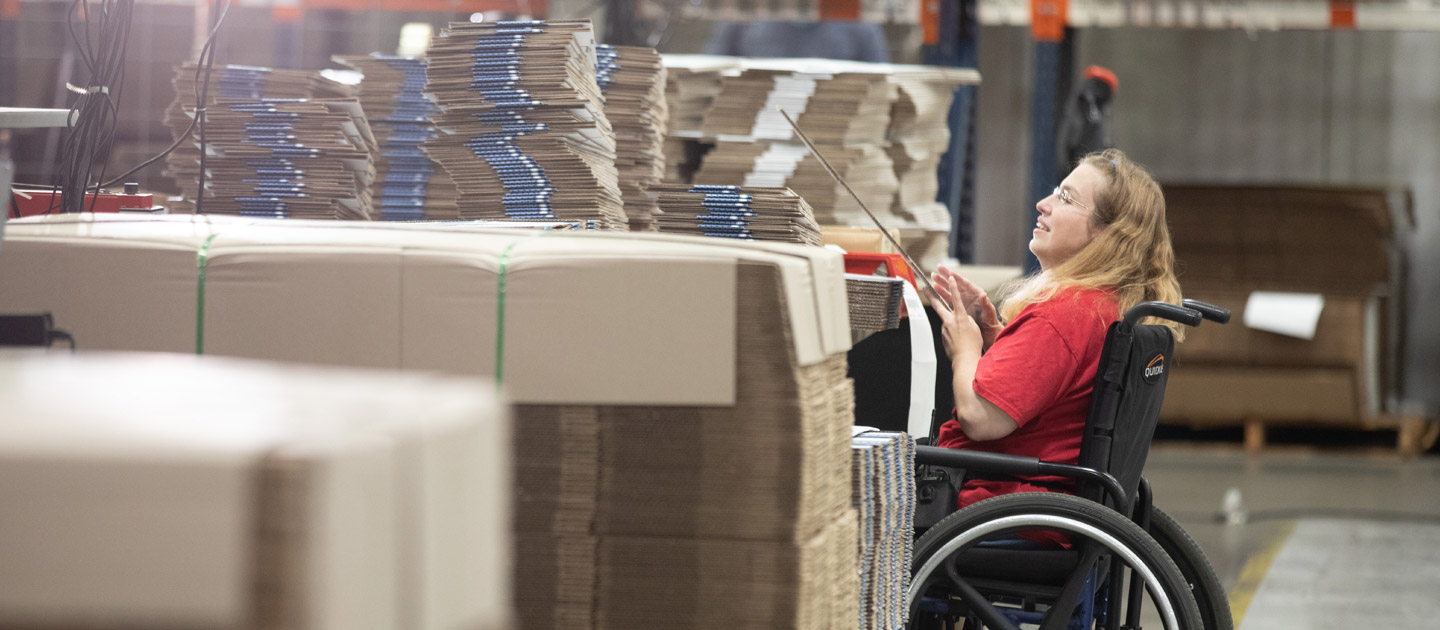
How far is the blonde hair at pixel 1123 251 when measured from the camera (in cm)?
370

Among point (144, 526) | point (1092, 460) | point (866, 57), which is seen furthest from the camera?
point (866, 57)

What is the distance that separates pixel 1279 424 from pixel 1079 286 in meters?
8.58

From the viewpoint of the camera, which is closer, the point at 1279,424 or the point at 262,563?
the point at 262,563

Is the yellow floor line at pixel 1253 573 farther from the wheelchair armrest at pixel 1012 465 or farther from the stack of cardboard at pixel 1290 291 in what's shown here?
the wheelchair armrest at pixel 1012 465

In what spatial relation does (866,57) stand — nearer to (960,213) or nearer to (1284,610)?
(960,213)

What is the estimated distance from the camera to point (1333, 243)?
36.1ft

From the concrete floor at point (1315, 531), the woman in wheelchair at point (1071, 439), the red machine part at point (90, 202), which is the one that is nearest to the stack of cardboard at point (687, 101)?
the woman in wheelchair at point (1071, 439)

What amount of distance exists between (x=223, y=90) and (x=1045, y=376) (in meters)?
2.48

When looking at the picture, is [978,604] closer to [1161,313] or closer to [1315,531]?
[1161,313]

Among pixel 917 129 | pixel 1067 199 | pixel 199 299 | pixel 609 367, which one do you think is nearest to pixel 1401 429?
pixel 917 129

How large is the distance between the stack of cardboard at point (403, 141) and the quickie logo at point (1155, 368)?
78.6 inches

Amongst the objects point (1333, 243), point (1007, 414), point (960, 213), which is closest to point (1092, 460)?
point (1007, 414)

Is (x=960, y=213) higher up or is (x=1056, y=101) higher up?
(x=1056, y=101)

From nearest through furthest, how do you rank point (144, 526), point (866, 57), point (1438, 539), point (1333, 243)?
point (144, 526) < point (1438, 539) < point (866, 57) < point (1333, 243)
